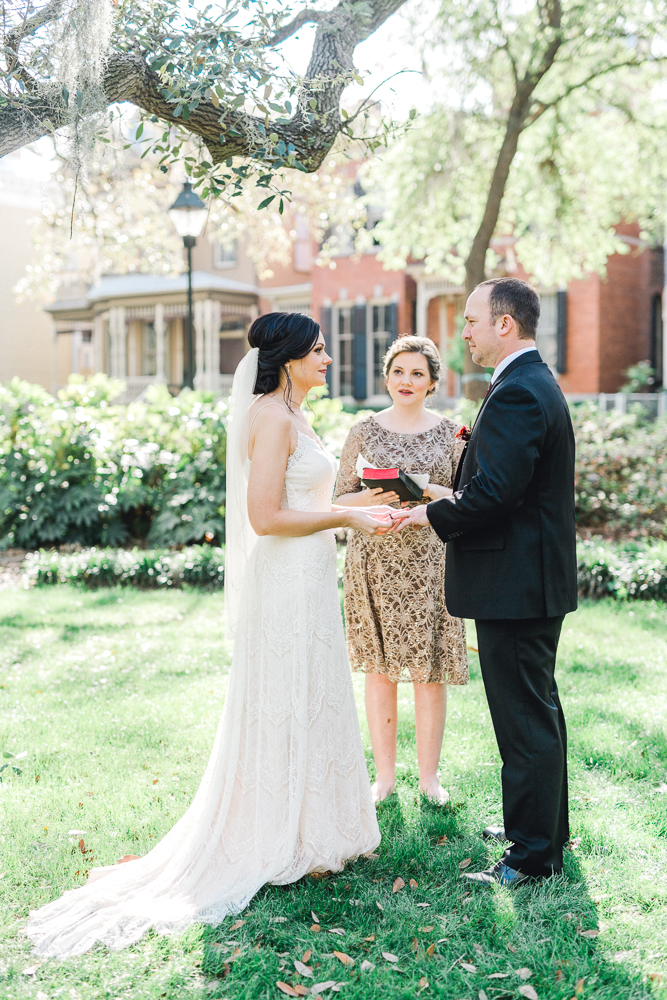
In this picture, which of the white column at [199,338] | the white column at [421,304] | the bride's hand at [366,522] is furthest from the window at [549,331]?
the bride's hand at [366,522]

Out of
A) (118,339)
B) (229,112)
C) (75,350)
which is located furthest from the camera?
(75,350)

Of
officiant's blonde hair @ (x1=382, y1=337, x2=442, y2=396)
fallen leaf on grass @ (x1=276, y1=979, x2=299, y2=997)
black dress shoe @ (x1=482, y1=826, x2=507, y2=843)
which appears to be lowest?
fallen leaf on grass @ (x1=276, y1=979, x2=299, y2=997)

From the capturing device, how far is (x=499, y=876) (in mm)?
3355

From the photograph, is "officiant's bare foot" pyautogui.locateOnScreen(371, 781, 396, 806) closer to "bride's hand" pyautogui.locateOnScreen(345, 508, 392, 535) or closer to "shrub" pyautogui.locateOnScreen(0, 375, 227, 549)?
"bride's hand" pyautogui.locateOnScreen(345, 508, 392, 535)

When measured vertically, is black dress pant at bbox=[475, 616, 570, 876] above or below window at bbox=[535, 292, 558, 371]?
below

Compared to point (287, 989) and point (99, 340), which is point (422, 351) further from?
point (99, 340)

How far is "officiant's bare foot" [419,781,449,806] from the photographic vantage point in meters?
4.10

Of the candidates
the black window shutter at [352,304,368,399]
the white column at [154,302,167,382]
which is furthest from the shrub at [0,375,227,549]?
the white column at [154,302,167,382]

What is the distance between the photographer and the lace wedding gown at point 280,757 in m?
3.28

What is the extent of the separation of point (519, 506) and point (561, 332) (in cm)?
1689

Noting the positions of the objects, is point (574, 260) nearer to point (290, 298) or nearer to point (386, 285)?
point (386, 285)

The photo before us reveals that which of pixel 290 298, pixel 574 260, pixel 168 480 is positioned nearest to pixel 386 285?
pixel 290 298

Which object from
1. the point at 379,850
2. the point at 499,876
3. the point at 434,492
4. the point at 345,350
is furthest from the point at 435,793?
the point at 345,350

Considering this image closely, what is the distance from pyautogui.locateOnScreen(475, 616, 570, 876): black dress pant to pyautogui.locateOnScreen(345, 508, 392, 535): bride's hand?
0.55 m
